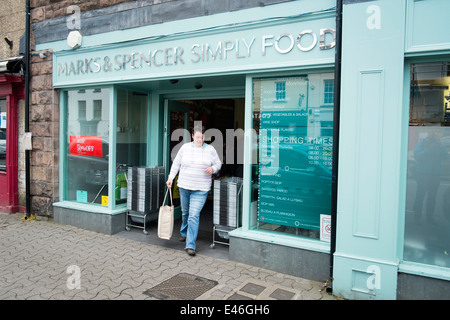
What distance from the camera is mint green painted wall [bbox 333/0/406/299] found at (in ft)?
11.8

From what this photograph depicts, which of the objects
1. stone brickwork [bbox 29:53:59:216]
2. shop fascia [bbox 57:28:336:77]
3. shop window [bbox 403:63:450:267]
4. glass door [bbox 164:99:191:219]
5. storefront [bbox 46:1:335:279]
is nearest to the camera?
shop window [bbox 403:63:450:267]

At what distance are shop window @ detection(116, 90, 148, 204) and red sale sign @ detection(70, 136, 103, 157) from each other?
15.5 inches

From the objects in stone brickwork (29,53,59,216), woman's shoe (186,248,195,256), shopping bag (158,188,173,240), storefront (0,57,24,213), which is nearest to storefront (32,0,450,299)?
stone brickwork (29,53,59,216)

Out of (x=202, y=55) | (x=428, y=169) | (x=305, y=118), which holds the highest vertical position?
(x=202, y=55)

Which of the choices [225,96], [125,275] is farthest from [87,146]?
[125,275]

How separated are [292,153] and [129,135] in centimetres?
336

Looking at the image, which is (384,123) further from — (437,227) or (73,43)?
(73,43)

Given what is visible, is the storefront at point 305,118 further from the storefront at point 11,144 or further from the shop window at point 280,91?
the storefront at point 11,144

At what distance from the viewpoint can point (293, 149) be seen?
452cm

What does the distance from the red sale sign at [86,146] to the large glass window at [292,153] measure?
317 cm

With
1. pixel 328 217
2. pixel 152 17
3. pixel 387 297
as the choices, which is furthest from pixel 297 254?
pixel 152 17

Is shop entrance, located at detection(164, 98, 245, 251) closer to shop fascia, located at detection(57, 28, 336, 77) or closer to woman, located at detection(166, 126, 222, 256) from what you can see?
woman, located at detection(166, 126, 222, 256)

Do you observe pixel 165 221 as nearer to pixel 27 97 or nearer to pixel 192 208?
pixel 192 208

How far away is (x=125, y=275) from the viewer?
4.25 metres
